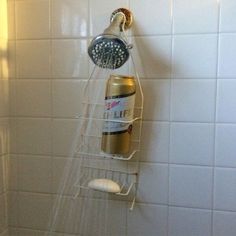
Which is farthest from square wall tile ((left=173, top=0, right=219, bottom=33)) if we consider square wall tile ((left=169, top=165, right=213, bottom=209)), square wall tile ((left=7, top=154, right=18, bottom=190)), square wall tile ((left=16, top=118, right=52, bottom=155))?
square wall tile ((left=7, top=154, right=18, bottom=190))

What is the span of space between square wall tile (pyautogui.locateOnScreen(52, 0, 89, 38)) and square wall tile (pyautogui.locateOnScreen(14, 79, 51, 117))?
156 mm

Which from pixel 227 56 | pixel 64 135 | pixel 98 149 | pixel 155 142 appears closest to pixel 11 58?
pixel 64 135

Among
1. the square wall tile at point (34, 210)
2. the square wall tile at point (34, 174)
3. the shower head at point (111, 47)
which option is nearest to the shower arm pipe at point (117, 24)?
the shower head at point (111, 47)

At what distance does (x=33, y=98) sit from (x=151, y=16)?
42cm

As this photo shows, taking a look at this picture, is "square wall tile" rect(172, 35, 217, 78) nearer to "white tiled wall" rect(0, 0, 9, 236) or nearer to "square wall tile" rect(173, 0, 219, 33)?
"square wall tile" rect(173, 0, 219, 33)

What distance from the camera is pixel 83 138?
90 cm

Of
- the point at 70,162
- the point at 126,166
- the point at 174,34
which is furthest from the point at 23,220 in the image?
the point at 174,34

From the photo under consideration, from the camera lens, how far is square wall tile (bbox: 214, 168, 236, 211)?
0.82 metres

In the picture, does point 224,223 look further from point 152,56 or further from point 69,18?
point 69,18

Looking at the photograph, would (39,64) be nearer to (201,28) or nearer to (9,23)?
(9,23)

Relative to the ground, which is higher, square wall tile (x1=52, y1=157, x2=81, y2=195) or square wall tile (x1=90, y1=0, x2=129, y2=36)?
square wall tile (x1=90, y1=0, x2=129, y2=36)

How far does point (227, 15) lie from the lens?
79 cm

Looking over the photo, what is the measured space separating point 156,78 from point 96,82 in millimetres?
174

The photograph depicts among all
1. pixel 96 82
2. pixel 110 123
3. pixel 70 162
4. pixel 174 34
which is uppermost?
pixel 174 34
